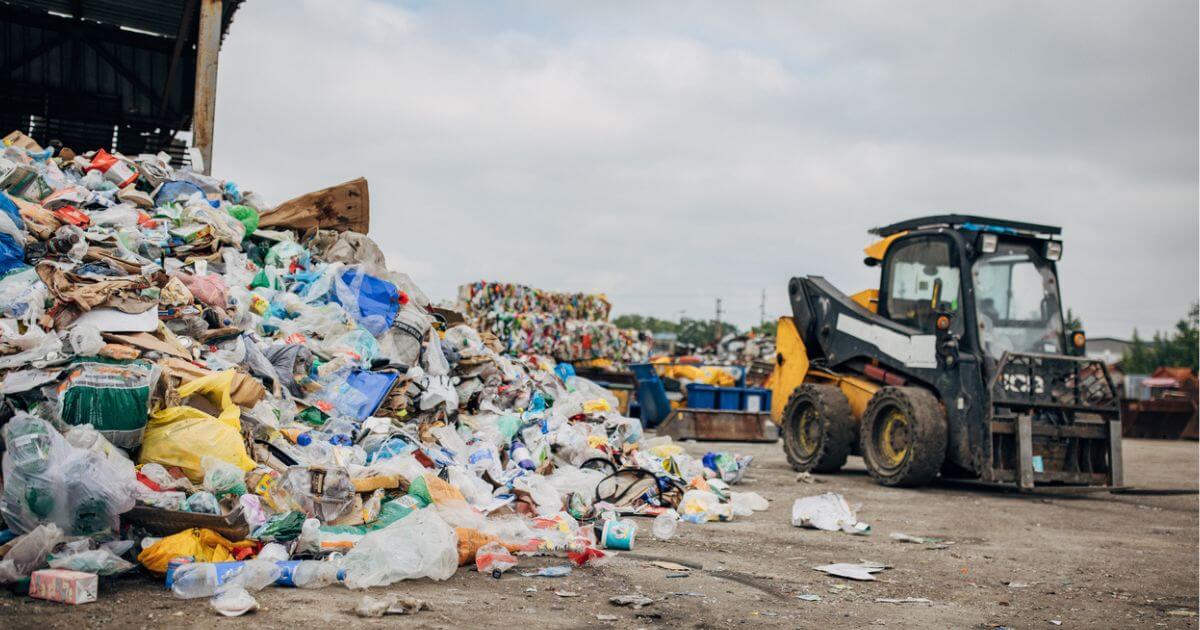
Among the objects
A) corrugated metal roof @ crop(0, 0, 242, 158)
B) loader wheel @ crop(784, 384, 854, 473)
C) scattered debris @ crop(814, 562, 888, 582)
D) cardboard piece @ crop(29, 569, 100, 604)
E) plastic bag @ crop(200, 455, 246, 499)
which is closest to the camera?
cardboard piece @ crop(29, 569, 100, 604)

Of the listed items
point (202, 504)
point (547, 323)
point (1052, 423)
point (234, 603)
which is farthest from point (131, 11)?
point (1052, 423)

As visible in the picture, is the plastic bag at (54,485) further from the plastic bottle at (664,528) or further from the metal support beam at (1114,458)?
the metal support beam at (1114,458)

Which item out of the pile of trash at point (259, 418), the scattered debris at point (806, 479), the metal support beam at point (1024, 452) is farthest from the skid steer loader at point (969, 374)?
the pile of trash at point (259, 418)

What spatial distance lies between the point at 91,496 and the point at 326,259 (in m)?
4.67

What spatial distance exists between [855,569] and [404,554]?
2.36 m

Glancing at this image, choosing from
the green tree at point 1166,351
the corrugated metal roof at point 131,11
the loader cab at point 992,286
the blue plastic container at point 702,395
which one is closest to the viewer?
the loader cab at point 992,286

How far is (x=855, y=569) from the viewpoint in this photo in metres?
5.11

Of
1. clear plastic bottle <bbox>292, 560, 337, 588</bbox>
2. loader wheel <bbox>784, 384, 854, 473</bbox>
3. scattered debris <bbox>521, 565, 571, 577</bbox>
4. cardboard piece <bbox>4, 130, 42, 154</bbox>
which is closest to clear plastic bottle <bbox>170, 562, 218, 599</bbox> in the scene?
clear plastic bottle <bbox>292, 560, 337, 588</bbox>

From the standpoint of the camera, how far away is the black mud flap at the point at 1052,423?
7.92 meters

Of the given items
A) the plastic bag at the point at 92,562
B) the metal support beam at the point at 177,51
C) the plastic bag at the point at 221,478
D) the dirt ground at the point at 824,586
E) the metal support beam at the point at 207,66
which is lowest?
the dirt ground at the point at 824,586

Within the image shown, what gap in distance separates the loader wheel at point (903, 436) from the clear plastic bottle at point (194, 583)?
6.02m

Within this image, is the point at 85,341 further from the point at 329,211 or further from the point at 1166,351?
the point at 1166,351

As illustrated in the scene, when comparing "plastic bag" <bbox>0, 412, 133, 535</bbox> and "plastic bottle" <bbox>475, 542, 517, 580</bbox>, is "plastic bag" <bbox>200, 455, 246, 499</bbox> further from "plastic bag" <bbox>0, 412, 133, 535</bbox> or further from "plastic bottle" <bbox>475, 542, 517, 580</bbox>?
"plastic bottle" <bbox>475, 542, 517, 580</bbox>

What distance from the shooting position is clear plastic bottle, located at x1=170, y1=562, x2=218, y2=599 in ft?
12.0
